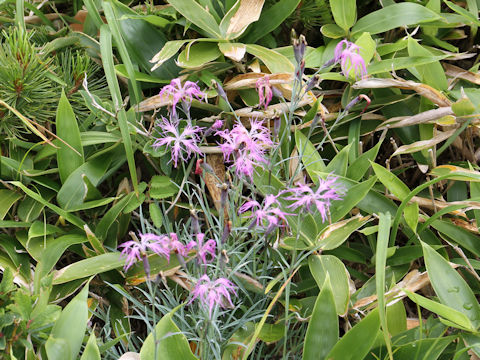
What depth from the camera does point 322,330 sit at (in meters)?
0.81

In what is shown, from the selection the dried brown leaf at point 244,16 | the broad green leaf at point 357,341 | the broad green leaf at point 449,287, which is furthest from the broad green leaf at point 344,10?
the broad green leaf at point 357,341

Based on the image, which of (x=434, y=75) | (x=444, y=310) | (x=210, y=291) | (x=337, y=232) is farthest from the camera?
(x=434, y=75)

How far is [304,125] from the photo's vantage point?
108 centimetres

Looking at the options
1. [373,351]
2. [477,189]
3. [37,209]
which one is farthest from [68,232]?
[477,189]

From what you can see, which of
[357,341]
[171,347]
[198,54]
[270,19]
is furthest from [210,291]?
[270,19]

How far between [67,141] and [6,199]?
6.5 inches

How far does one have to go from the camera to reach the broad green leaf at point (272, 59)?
3.54 ft

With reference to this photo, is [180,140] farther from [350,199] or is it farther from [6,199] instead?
[6,199]

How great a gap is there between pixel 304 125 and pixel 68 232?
20.2 inches

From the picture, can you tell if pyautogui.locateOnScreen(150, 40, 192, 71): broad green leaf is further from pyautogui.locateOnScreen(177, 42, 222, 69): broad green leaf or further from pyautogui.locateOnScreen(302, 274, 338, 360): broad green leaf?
pyautogui.locateOnScreen(302, 274, 338, 360): broad green leaf

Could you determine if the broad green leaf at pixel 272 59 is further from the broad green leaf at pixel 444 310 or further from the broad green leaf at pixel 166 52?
the broad green leaf at pixel 444 310

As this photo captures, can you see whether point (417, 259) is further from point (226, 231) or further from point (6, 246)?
point (6, 246)

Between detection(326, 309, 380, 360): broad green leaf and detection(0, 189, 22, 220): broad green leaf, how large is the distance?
654 mm

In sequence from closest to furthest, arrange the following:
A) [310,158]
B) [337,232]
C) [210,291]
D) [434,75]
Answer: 1. [210,291]
2. [337,232]
3. [310,158]
4. [434,75]
